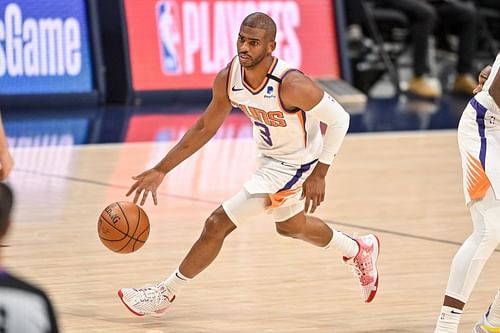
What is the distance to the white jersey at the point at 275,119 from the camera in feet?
18.7

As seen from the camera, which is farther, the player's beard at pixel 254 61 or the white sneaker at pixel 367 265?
the white sneaker at pixel 367 265

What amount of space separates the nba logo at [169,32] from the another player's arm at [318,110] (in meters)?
8.85

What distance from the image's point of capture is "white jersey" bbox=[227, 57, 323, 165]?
5711 mm

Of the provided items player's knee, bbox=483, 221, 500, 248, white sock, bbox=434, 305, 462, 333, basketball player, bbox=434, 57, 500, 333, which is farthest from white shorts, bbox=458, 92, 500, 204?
white sock, bbox=434, 305, 462, 333

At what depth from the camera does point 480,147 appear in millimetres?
5160

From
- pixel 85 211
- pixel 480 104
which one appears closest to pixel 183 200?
pixel 85 211

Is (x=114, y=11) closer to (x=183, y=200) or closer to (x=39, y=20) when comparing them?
(x=39, y=20)

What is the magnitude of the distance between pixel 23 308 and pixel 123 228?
2.94 m

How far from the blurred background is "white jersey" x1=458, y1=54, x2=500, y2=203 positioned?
697 cm

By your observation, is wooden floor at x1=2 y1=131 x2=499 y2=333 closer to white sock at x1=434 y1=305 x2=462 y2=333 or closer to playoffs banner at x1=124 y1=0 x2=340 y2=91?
white sock at x1=434 y1=305 x2=462 y2=333

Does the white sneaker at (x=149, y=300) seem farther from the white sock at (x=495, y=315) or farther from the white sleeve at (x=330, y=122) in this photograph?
the white sock at (x=495, y=315)

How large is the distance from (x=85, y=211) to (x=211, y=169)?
222cm

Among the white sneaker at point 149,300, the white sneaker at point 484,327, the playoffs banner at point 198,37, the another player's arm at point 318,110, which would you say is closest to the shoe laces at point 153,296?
the white sneaker at point 149,300

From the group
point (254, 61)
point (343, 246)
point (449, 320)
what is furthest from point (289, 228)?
point (449, 320)
